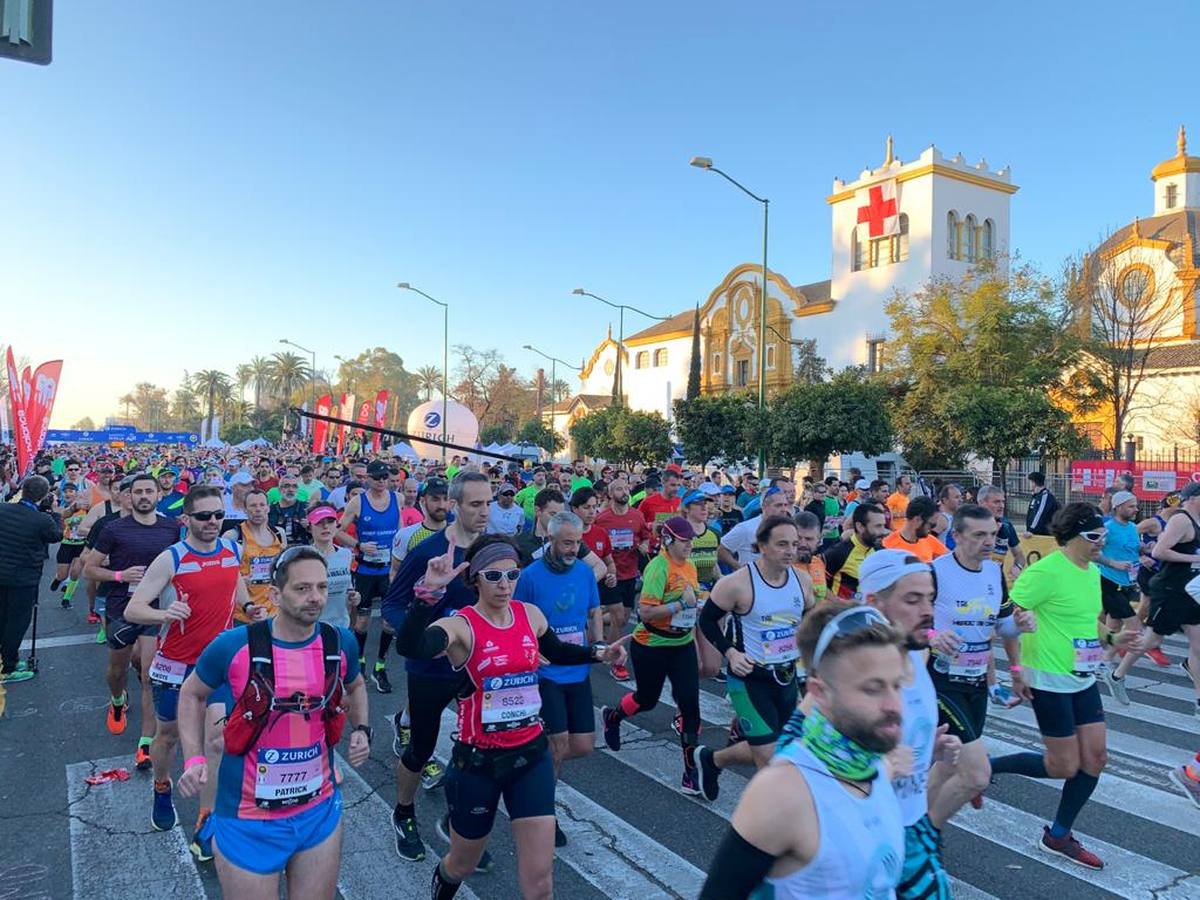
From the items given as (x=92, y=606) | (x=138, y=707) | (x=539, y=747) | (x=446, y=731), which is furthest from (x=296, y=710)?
(x=92, y=606)

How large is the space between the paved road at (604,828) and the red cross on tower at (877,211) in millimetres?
47088

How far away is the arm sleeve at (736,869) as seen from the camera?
1.88 metres

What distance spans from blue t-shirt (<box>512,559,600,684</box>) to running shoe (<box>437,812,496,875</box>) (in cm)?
108

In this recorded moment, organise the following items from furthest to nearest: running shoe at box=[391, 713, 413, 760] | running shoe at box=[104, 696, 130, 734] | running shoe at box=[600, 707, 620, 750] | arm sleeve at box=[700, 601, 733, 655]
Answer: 1. running shoe at box=[104, 696, 130, 734]
2. running shoe at box=[600, 707, 620, 750]
3. running shoe at box=[391, 713, 413, 760]
4. arm sleeve at box=[700, 601, 733, 655]

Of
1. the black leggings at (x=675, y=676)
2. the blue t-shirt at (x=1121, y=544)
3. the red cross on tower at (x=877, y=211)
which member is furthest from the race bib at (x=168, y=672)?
the red cross on tower at (x=877, y=211)

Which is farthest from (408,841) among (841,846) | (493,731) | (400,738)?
(841,846)

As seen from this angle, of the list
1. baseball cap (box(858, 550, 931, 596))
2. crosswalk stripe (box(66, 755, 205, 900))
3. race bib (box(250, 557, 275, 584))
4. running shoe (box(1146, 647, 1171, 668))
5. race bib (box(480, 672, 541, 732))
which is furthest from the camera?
running shoe (box(1146, 647, 1171, 668))

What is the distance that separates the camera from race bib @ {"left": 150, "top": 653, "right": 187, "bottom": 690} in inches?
197

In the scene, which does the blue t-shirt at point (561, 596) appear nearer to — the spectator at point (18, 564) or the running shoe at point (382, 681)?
the running shoe at point (382, 681)

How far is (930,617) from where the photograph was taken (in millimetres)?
3396

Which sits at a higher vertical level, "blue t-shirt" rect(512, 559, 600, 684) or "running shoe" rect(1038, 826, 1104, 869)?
"blue t-shirt" rect(512, 559, 600, 684)

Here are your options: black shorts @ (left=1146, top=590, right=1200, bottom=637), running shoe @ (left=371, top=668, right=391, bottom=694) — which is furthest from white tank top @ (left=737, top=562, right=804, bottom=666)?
black shorts @ (left=1146, top=590, right=1200, bottom=637)

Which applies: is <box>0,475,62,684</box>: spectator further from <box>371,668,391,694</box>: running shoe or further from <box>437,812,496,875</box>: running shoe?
<box>437,812,496,875</box>: running shoe

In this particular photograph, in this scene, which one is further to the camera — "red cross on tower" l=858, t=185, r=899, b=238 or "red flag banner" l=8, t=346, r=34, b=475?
"red cross on tower" l=858, t=185, r=899, b=238
